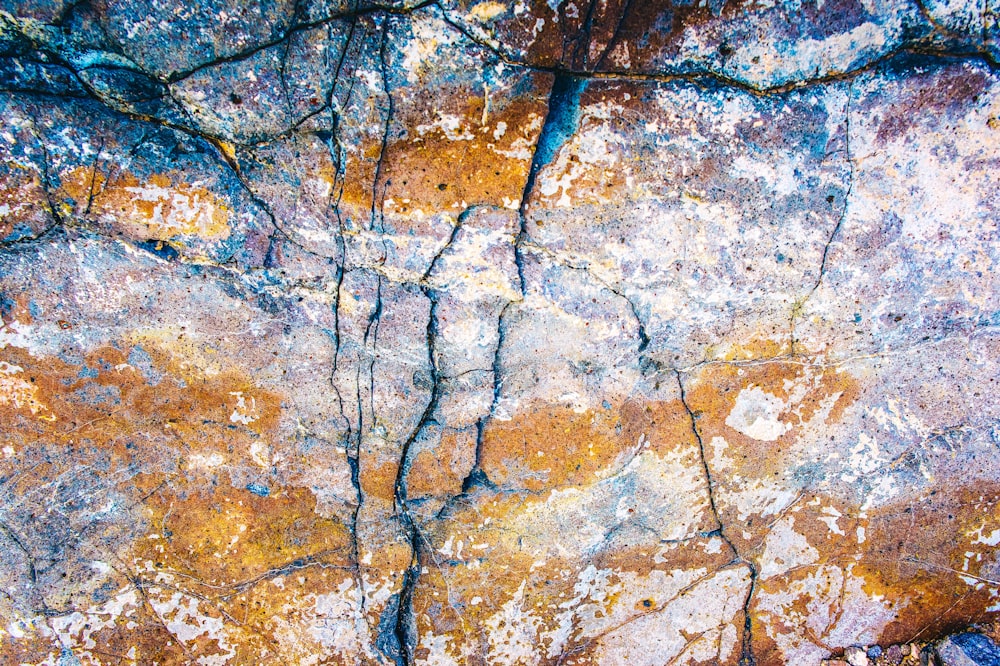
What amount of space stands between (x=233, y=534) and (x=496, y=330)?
4.47ft

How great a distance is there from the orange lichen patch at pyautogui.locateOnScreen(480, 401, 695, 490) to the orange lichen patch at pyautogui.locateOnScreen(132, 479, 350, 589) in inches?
29.1

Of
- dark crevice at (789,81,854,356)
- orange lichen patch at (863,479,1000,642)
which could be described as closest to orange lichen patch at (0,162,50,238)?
dark crevice at (789,81,854,356)

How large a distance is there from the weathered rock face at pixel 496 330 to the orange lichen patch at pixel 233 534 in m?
0.01

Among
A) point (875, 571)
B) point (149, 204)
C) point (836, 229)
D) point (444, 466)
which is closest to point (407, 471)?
point (444, 466)

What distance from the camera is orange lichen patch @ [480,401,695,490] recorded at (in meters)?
2.02

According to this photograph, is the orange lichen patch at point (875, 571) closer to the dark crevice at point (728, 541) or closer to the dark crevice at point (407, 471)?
the dark crevice at point (728, 541)

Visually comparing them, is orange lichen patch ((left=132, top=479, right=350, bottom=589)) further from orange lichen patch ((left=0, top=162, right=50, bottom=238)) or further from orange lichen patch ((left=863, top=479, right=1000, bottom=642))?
orange lichen patch ((left=863, top=479, right=1000, bottom=642))

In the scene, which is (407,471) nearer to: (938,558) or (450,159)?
(450,159)

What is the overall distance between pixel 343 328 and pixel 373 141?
707 mm

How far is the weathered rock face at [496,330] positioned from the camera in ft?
5.71

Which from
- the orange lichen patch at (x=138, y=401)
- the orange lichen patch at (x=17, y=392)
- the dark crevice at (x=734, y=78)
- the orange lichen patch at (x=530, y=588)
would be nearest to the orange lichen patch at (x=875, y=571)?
the orange lichen patch at (x=530, y=588)

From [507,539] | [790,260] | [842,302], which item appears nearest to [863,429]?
[842,302]

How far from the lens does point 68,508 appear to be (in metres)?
1.98

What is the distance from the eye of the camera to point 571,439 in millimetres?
2035
